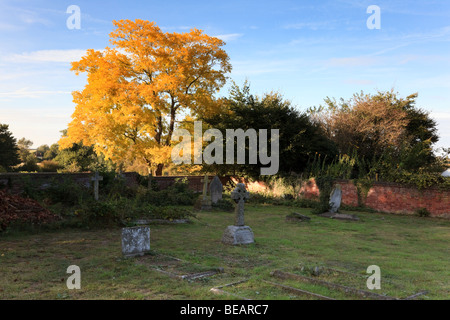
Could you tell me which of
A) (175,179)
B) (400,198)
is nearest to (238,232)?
(400,198)

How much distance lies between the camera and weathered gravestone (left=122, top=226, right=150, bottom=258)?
8312mm

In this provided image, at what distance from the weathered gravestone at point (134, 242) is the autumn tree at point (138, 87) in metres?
15.1

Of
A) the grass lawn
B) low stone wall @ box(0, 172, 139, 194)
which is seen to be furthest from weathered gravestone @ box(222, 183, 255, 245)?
low stone wall @ box(0, 172, 139, 194)

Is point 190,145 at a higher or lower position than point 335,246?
higher

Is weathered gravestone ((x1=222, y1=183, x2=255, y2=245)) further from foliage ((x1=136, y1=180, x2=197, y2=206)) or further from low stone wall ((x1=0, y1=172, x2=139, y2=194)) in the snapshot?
low stone wall ((x1=0, y1=172, x2=139, y2=194))

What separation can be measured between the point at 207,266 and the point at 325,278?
89.8 inches

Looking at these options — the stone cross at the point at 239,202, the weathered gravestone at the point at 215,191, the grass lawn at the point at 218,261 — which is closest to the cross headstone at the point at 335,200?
the grass lawn at the point at 218,261

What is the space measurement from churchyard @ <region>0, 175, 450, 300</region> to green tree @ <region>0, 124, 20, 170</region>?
29200 millimetres

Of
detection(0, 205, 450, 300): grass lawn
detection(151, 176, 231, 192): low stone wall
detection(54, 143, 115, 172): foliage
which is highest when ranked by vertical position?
detection(54, 143, 115, 172): foliage

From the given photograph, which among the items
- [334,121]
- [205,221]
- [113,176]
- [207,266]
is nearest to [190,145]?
[113,176]

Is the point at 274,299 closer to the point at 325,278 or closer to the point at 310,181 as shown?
the point at 325,278

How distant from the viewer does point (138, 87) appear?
76.8ft

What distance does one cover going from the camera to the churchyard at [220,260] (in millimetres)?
5914
